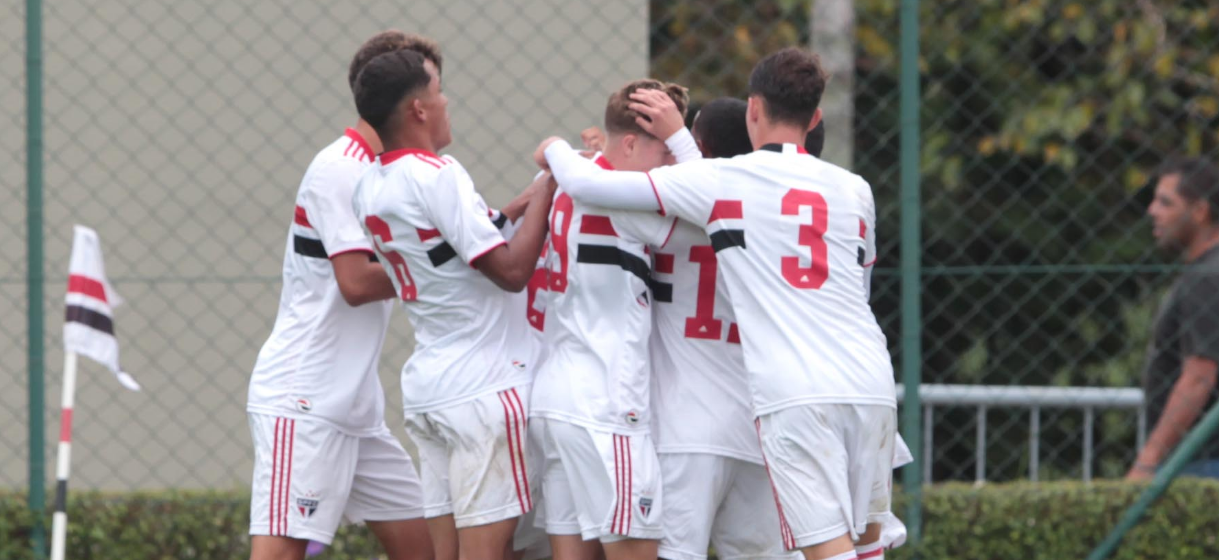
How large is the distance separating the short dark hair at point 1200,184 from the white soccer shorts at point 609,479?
3151 mm

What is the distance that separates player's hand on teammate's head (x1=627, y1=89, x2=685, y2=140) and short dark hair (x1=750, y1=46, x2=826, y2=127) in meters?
0.23

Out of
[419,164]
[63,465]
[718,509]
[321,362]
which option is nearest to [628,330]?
[718,509]

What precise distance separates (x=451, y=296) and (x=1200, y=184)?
347cm

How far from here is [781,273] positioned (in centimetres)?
411

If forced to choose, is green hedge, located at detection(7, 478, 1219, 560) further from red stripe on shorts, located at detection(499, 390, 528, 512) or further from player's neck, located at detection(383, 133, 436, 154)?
player's neck, located at detection(383, 133, 436, 154)

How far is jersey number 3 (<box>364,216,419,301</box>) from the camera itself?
434 cm

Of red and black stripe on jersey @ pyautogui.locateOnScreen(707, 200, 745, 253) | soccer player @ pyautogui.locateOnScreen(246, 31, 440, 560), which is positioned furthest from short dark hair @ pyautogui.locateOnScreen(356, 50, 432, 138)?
red and black stripe on jersey @ pyautogui.locateOnScreen(707, 200, 745, 253)

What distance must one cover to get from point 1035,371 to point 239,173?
17.0 feet

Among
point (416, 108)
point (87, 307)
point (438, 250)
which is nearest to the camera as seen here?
point (438, 250)

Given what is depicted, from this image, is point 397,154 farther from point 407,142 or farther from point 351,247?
point 351,247

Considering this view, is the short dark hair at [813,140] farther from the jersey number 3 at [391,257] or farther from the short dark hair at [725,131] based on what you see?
the jersey number 3 at [391,257]

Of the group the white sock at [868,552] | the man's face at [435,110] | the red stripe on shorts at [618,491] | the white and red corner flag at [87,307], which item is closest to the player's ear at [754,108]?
the man's face at [435,110]

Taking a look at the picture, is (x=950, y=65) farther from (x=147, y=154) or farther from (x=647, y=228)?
(x=647, y=228)

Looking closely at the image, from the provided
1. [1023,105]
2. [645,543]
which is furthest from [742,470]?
[1023,105]
